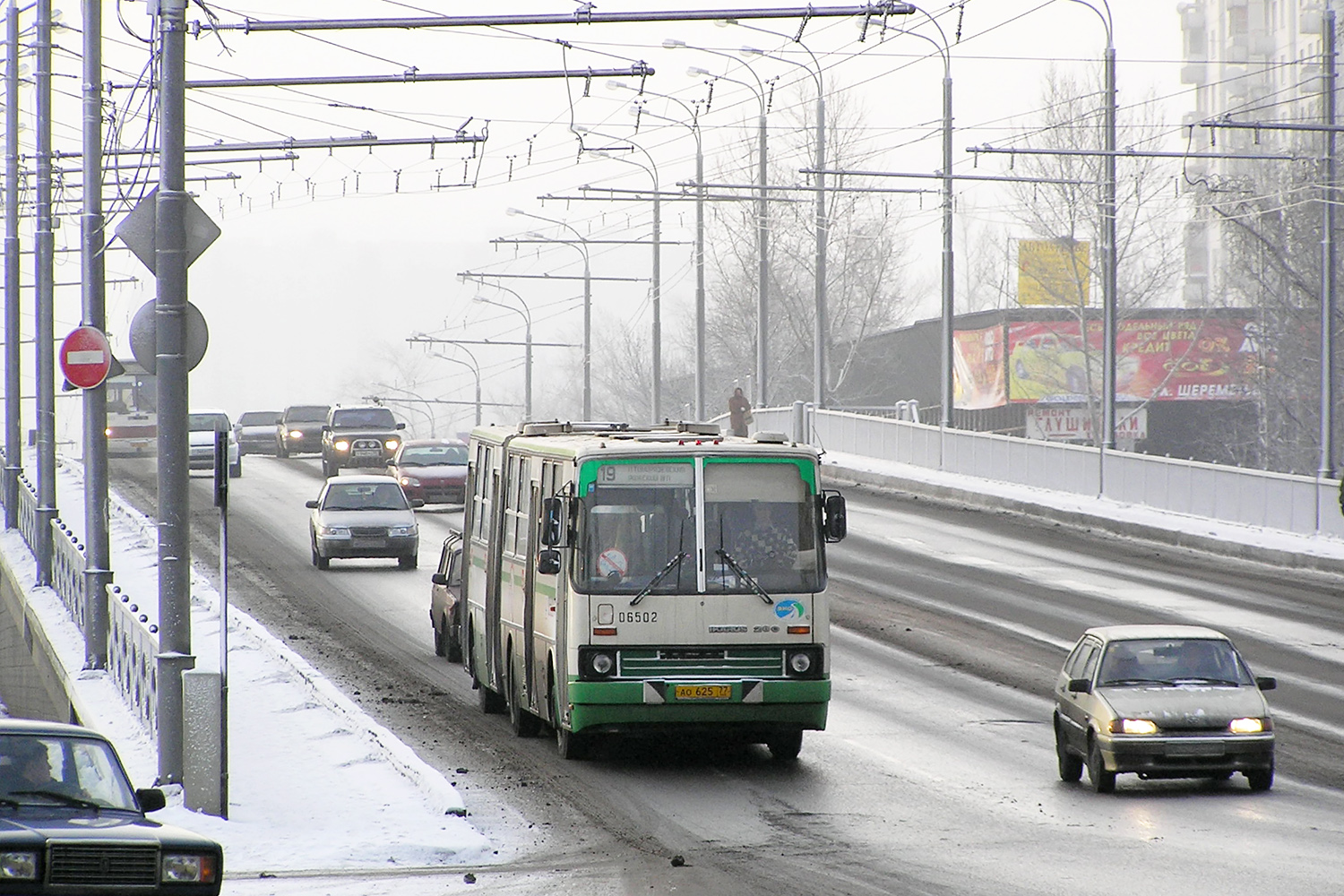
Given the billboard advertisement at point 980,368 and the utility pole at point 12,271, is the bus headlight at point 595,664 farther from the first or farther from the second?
the billboard advertisement at point 980,368

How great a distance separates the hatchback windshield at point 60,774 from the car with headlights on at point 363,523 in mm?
23561

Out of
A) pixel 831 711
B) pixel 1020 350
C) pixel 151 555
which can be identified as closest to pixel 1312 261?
pixel 1020 350

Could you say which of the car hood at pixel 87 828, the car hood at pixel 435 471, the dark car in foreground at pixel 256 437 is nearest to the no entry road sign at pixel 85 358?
the car hood at pixel 87 828

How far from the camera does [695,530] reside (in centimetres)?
1628

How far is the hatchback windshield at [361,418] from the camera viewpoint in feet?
173

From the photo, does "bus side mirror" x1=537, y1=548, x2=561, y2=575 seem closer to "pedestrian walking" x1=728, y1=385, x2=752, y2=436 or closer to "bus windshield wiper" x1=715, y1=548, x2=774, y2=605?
"bus windshield wiper" x1=715, y1=548, x2=774, y2=605

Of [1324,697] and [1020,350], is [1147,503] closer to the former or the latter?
[1324,697]

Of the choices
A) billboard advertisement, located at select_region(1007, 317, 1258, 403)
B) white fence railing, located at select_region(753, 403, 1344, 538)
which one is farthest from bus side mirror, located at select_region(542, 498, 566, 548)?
billboard advertisement, located at select_region(1007, 317, 1258, 403)

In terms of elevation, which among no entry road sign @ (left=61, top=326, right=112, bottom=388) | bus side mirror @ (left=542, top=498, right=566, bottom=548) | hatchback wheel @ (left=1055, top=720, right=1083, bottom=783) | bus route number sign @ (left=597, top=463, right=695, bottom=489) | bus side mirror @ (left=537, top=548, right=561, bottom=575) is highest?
no entry road sign @ (left=61, top=326, right=112, bottom=388)

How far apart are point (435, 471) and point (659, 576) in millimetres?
27743

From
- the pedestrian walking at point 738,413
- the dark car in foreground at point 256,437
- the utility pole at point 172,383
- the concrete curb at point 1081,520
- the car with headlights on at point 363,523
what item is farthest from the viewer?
the dark car in foreground at point 256,437

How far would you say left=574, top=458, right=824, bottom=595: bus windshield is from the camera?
16.2 meters

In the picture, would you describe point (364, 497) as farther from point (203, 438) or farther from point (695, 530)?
point (203, 438)

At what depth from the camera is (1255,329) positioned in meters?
76.4
